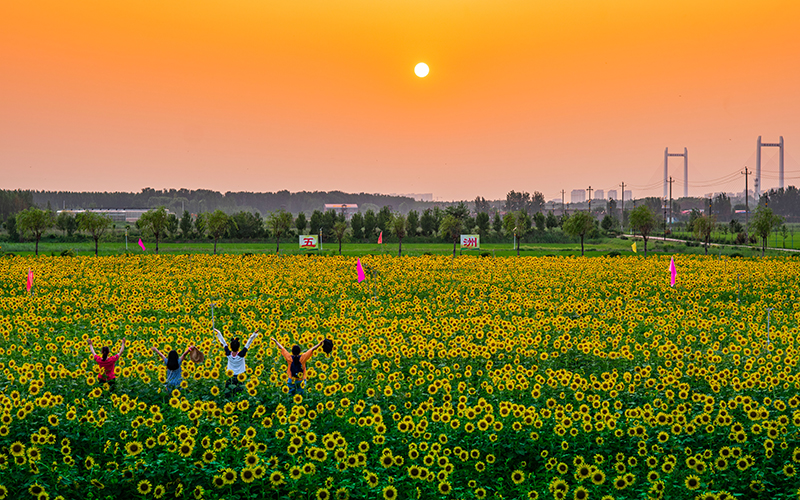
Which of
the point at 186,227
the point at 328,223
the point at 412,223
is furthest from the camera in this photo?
the point at 412,223

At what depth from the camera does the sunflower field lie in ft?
26.3

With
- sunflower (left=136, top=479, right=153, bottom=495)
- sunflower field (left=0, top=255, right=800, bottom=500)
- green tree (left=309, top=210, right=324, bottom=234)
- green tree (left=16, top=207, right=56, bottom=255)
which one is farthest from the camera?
green tree (left=309, top=210, right=324, bottom=234)

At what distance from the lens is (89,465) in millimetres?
8039

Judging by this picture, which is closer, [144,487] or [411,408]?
[144,487]

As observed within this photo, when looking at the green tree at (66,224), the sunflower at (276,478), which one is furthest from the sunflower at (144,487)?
the green tree at (66,224)

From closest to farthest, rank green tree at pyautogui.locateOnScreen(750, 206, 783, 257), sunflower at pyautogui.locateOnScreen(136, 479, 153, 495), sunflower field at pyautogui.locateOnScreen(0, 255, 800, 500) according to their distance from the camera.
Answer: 1. sunflower at pyautogui.locateOnScreen(136, 479, 153, 495)
2. sunflower field at pyautogui.locateOnScreen(0, 255, 800, 500)
3. green tree at pyautogui.locateOnScreen(750, 206, 783, 257)

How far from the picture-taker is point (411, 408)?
11.0 meters

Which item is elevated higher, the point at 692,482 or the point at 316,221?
the point at 316,221

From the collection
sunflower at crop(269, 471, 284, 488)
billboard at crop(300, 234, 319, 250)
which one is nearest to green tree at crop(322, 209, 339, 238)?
billboard at crop(300, 234, 319, 250)

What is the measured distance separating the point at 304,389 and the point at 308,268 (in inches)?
930

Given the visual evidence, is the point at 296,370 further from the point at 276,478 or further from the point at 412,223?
the point at 412,223

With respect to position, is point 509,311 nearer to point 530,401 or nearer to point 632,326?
point 632,326

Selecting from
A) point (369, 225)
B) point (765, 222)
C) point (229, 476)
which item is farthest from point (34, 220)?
point (765, 222)

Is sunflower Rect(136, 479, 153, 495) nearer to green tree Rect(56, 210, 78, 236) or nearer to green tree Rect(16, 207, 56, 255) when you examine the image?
green tree Rect(16, 207, 56, 255)
